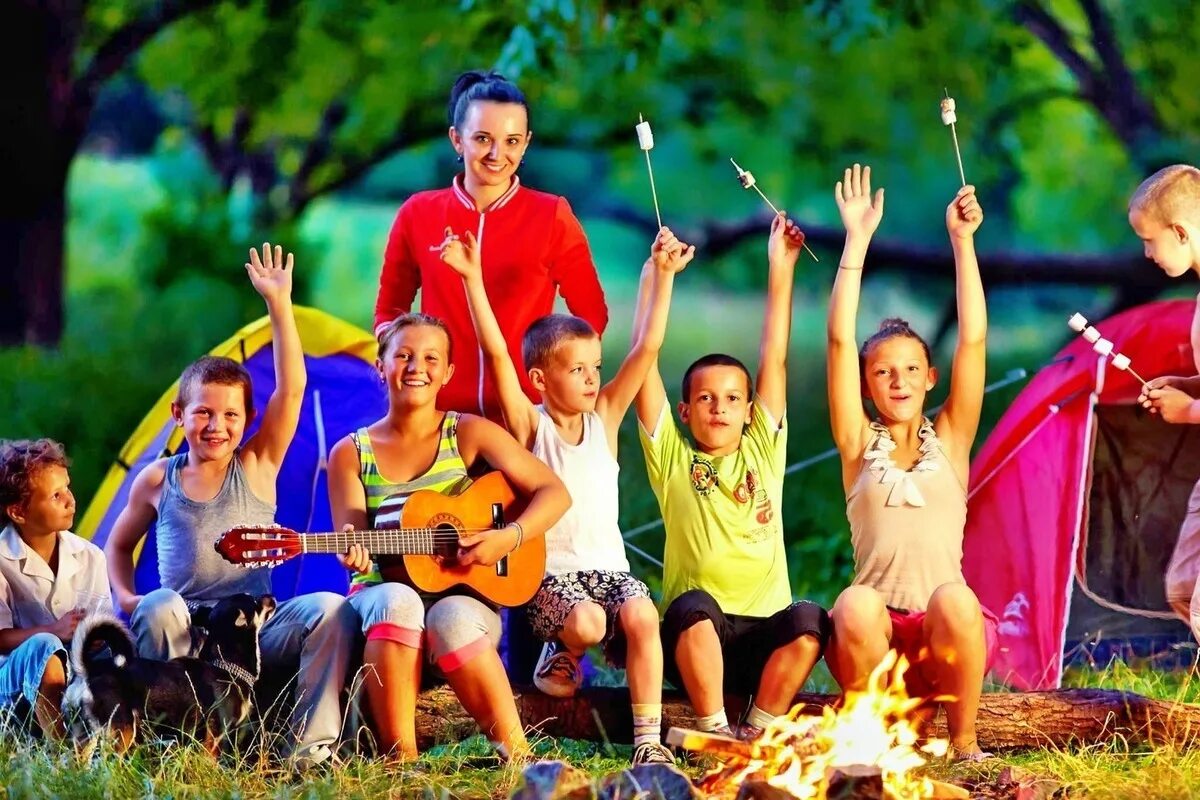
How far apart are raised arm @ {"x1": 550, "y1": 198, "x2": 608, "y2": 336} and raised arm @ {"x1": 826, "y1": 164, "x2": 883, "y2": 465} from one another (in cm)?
64

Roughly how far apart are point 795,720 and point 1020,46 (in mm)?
5554

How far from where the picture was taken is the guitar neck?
3.84 meters

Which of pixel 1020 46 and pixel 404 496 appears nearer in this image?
pixel 404 496

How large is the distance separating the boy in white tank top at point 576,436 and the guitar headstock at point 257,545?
0.61 m

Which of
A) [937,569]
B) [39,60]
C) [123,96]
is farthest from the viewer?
[123,96]

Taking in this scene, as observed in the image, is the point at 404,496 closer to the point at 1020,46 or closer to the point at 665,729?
the point at 665,729

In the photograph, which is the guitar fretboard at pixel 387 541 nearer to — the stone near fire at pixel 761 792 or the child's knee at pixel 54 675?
the child's knee at pixel 54 675

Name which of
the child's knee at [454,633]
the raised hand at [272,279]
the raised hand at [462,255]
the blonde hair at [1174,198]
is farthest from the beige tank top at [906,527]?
the raised hand at [272,279]

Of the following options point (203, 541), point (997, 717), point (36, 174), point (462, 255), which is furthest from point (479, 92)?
point (36, 174)

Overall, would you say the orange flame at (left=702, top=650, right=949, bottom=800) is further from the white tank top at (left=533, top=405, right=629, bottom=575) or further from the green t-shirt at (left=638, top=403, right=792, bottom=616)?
the white tank top at (left=533, top=405, right=629, bottom=575)

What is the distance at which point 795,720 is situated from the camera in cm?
398

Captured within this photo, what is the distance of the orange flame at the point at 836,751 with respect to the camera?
3473mm

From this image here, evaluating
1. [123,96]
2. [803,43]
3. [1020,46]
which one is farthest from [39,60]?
[1020,46]

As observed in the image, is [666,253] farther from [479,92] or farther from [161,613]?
[161,613]
